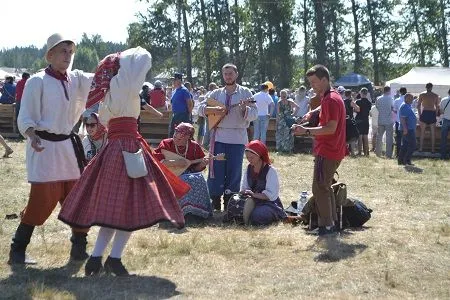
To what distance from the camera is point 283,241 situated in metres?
6.96

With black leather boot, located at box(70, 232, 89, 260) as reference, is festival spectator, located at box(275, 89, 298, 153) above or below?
above

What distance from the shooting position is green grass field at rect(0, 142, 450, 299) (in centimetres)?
515

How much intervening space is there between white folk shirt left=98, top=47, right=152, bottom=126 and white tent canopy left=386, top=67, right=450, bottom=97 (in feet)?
73.5

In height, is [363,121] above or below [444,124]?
above

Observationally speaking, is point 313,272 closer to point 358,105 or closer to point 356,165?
point 356,165

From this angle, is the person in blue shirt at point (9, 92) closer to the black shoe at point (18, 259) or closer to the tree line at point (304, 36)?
the black shoe at point (18, 259)

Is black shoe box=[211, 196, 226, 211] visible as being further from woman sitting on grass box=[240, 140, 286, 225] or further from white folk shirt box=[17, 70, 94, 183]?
white folk shirt box=[17, 70, 94, 183]

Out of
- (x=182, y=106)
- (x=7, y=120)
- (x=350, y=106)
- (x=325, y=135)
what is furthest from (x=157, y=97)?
(x=325, y=135)

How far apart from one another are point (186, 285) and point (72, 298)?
813mm

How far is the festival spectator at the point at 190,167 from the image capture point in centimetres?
807

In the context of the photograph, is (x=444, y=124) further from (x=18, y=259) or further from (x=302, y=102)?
(x=18, y=259)

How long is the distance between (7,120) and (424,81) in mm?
15315

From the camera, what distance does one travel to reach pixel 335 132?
23.3ft

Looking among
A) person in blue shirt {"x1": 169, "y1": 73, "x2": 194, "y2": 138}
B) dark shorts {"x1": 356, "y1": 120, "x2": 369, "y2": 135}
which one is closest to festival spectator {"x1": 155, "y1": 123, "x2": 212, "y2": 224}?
person in blue shirt {"x1": 169, "y1": 73, "x2": 194, "y2": 138}
